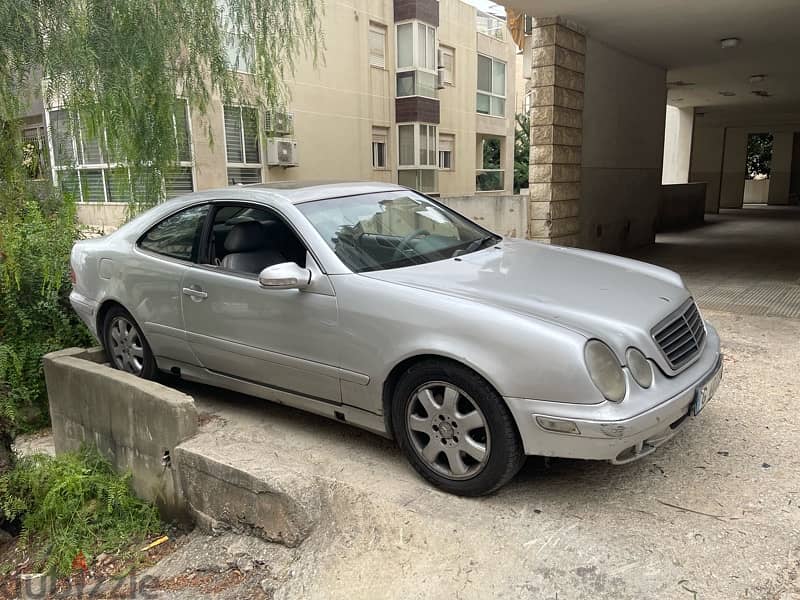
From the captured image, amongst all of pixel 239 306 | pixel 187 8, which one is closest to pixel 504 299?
pixel 239 306

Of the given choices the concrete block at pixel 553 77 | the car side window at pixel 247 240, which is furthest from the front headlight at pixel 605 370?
the concrete block at pixel 553 77

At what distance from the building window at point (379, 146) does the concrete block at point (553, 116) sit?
12.9 meters

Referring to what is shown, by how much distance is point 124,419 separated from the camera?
4223mm

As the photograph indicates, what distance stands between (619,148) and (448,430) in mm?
9513

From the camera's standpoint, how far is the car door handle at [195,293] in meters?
4.14

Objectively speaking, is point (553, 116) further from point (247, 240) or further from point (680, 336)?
point (680, 336)

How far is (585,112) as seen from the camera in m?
9.89

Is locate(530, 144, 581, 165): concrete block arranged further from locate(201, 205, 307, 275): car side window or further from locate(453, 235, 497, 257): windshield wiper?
locate(201, 205, 307, 275): car side window

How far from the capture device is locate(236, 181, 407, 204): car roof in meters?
4.07

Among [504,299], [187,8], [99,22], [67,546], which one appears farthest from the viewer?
[187,8]

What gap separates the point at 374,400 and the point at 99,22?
3.72 meters

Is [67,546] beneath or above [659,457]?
beneath

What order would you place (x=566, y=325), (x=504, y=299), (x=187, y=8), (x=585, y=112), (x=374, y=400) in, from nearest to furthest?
1. (x=566, y=325)
2. (x=504, y=299)
3. (x=374, y=400)
4. (x=187, y=8)
5. (x=585, y=112)

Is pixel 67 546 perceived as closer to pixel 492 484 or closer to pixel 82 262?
pixel 82 262
